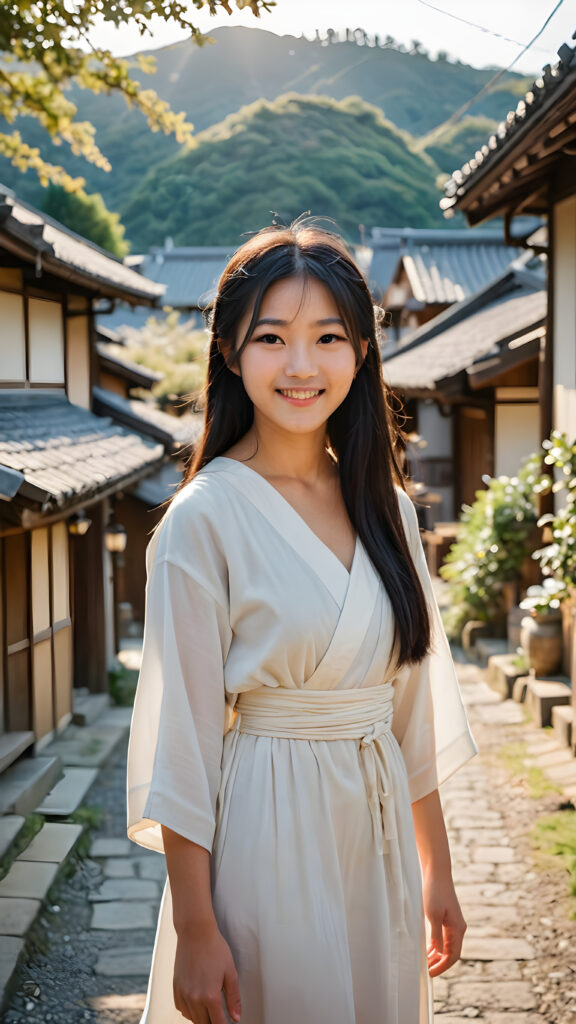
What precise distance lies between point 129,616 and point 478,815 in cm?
1089

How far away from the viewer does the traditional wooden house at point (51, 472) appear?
7.63 meters

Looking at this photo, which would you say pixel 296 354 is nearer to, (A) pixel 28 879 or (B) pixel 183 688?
(B) pixel 183 688

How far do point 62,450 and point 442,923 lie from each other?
7.08m

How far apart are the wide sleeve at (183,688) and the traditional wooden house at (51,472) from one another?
4.71 meters

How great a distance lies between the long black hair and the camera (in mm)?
1983

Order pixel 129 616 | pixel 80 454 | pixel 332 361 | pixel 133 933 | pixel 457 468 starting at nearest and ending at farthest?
1. pixel 332 361
2. pixel 133 933
3. pixel 80 454
4. pixel 129 616
5. pixel 457 468

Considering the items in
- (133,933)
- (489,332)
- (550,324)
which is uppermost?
(489,332)

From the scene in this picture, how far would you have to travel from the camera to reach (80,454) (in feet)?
29.8

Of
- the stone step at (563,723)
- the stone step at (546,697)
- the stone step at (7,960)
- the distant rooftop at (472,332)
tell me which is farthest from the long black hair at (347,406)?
the distant rooftop at (472,332)

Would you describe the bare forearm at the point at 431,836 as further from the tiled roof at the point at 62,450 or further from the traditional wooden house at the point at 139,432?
the traditional wooden house at the point at 139,432

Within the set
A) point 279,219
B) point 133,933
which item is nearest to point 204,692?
point 279,219

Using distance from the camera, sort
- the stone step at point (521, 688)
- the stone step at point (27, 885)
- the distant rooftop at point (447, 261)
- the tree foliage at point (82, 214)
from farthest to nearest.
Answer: the tree foliage at point (82, 214) → the distant rooftop at point (447, 261) → the stone step at point (521, 688) → the stone step at point (27, 885)

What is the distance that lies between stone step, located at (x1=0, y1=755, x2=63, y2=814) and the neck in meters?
5.43

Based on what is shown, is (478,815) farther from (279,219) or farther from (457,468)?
(457,468)
